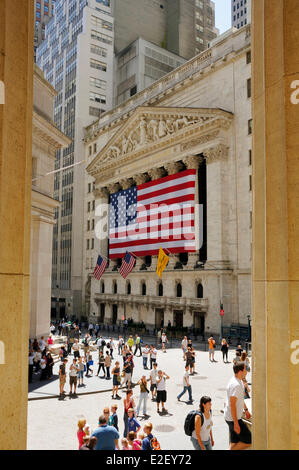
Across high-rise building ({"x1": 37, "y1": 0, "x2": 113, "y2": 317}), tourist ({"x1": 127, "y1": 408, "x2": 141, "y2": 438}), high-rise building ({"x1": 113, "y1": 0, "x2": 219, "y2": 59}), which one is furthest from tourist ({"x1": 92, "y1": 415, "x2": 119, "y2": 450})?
high-rise building ({"x1": 113, "y1": 0, "x2": 219, "y2": 59})

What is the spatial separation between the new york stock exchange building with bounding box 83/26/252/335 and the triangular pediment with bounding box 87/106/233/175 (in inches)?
4.5

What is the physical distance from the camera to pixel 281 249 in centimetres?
537

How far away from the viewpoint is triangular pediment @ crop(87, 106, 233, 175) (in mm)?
41281

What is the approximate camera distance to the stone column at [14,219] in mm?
4844

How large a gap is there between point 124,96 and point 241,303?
48893 mm

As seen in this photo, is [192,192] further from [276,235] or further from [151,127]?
[276,235]

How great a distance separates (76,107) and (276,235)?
6725 cm

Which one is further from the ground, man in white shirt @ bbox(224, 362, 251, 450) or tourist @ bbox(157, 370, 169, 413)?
man in white shirt @ bbox(224, 362, 251, 450)

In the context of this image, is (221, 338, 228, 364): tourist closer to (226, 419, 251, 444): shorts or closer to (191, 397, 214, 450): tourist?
(191, 397, 214, 450): tourist

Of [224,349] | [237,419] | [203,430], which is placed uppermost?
[237,419]

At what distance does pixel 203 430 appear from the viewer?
732 centimetres

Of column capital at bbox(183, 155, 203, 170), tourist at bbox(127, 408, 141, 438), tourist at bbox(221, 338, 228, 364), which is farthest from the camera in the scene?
column capital at bbox(183, 155, 203, 170)

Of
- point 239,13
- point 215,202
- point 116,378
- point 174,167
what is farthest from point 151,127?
point 239,13
